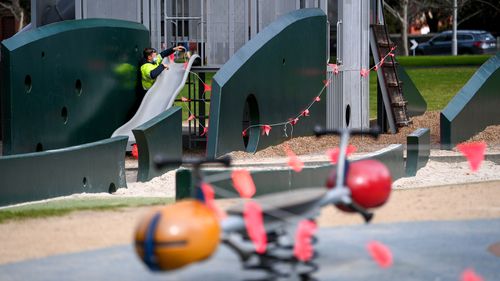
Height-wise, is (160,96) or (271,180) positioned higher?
(160,96)

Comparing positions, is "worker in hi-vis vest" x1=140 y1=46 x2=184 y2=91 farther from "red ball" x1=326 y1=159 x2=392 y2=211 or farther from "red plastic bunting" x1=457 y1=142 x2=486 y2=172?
"red ball" x1=326 y1=159 x2=392 y2=211

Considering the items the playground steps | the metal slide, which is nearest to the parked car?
the playground steps

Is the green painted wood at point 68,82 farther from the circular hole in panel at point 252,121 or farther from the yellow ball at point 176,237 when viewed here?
the yellow ball at point 176,237

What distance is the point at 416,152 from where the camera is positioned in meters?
17.3

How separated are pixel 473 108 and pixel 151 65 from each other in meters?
5.98

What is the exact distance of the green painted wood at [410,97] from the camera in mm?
27141

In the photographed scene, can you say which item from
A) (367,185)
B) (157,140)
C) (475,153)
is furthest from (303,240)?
(157,140)

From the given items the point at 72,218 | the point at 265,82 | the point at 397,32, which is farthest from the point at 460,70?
the point at 397,32

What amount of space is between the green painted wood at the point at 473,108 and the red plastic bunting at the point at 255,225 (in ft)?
45.6

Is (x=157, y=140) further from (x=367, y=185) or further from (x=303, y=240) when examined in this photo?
(x=303, y=240)

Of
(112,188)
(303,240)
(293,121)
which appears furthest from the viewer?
(293,121)

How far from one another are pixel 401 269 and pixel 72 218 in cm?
420

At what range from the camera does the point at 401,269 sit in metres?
8.79

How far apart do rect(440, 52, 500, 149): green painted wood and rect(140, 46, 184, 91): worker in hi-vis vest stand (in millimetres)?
5176
